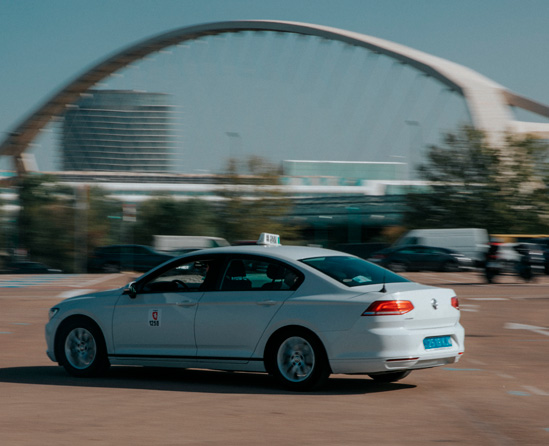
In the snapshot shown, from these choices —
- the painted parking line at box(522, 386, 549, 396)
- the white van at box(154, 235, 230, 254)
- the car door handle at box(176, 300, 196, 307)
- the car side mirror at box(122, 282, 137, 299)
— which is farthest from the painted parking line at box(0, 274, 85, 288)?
the painted parking line at box(522, 386, 549, 396)

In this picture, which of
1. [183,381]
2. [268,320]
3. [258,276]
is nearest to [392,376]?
[268,320]

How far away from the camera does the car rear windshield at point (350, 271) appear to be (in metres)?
7.61

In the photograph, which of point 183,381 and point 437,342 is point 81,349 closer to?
point 183,381

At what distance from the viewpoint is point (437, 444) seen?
532 centimetres

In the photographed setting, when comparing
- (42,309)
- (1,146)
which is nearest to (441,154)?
(1,146)

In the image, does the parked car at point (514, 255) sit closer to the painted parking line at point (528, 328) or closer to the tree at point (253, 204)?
the painted parking line at point (528, 328)

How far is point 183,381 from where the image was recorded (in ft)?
27.3

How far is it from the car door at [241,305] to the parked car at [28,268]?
38.5 m

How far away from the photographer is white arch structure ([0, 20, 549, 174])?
5781 cm

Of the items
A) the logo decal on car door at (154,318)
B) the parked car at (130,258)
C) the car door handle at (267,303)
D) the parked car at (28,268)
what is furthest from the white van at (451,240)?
the car door handle at (267,303)

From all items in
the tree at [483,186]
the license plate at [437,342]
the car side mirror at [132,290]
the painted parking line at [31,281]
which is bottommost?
the license plate at [437,342]

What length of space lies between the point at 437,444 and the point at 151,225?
168 feet

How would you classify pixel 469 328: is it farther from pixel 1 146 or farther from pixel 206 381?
pixel 1 146

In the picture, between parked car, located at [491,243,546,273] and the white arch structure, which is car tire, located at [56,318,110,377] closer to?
parked car, located at [491,243,546,273]
